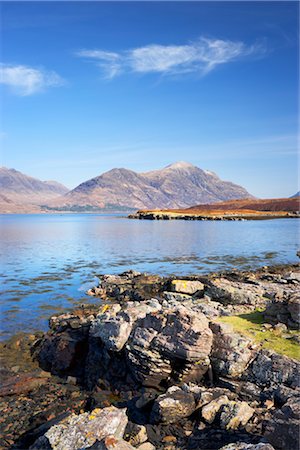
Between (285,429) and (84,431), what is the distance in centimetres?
509

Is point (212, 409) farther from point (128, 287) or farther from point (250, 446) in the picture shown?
point (128, 287)

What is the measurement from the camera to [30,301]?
88.2 feet

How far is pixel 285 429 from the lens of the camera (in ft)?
27.4

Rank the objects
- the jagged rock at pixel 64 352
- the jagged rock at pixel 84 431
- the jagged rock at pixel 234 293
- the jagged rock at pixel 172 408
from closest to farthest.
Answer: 1. the jagged rock at pixel 84 431
2. the jagged rock at pixel 172 408
3. the jagged rock at pixel 64 352
4. the jagged rock at pixel 234 293

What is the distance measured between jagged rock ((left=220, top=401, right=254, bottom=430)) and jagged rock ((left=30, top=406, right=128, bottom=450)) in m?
2.89

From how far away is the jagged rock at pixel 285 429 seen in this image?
8133 millimetres

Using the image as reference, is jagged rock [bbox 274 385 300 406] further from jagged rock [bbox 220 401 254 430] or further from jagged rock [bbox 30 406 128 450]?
jagged rock [bbox 30 406 128 450]

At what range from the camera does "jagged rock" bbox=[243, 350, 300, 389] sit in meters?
11.4

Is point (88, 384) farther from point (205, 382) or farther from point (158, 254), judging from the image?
point (158, 254)

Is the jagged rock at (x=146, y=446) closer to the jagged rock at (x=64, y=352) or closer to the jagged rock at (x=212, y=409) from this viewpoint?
the jagged rock at (x=212, y=409)

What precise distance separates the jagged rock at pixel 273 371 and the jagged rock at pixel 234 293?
8151 millimetres

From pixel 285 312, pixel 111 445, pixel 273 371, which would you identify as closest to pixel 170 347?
pixel 273 371

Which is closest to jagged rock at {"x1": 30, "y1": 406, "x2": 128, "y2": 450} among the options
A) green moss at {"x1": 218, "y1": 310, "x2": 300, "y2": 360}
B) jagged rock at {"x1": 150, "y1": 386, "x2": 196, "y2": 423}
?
jagged rock at {"x1": 150, "y1": 386, "x2": 196, "y2": 423}

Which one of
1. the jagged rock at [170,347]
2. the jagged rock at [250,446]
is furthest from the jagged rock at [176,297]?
the jagged rock at [250,446]
